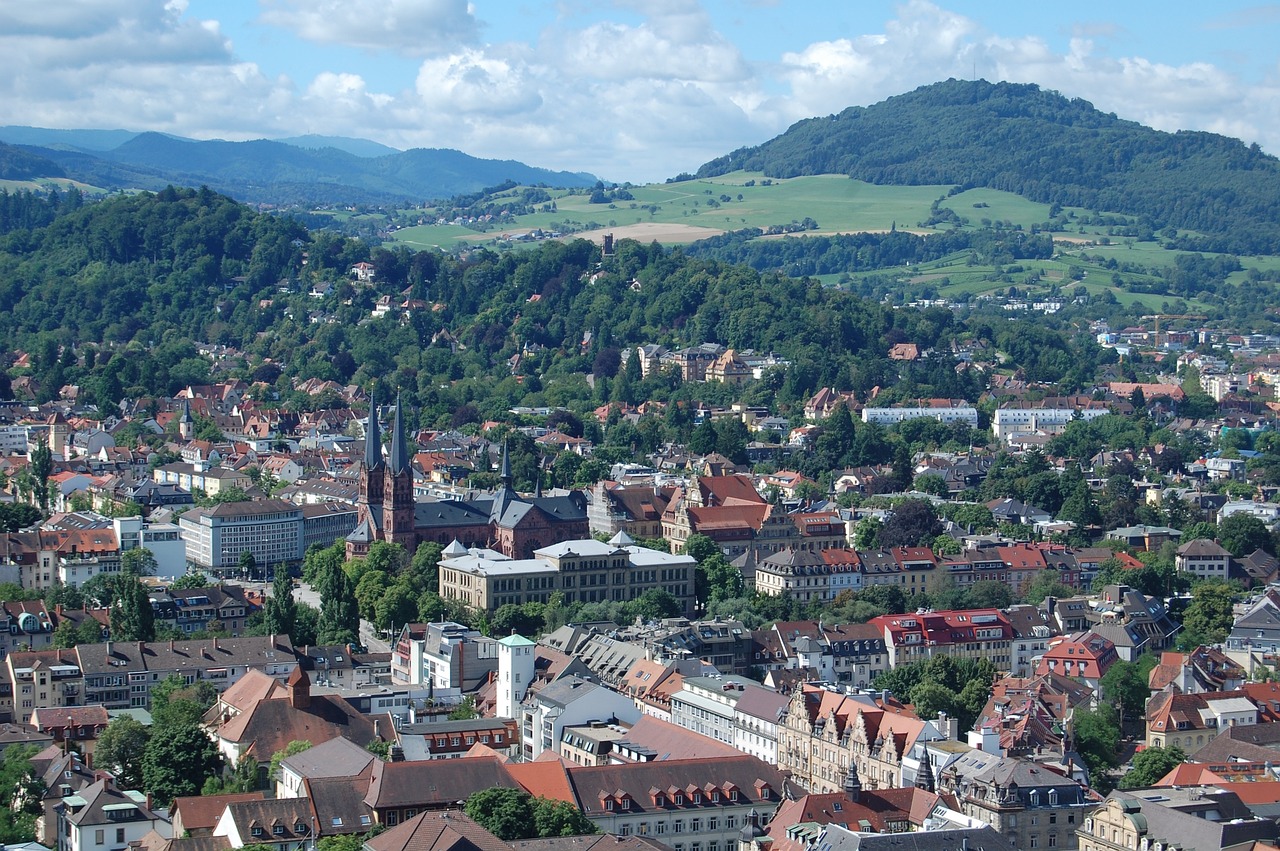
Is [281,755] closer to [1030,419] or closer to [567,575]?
[567,575]

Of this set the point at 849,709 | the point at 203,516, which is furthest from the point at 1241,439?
the point at 849,709

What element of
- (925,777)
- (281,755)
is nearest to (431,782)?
(281,755)

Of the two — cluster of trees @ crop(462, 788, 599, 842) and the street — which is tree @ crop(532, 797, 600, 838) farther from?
the street

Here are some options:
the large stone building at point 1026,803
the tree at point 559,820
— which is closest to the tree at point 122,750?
the tree at point 559,820

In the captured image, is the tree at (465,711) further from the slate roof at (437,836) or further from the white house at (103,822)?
the slate roof at (437,836)

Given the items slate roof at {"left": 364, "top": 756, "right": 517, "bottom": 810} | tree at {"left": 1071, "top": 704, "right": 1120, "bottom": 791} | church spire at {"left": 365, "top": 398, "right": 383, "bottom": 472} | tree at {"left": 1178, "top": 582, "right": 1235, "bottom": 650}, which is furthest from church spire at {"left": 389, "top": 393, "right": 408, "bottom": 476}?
slate roof at {"left": 364, "top": 756, "right": 517, "bottom": 810}
